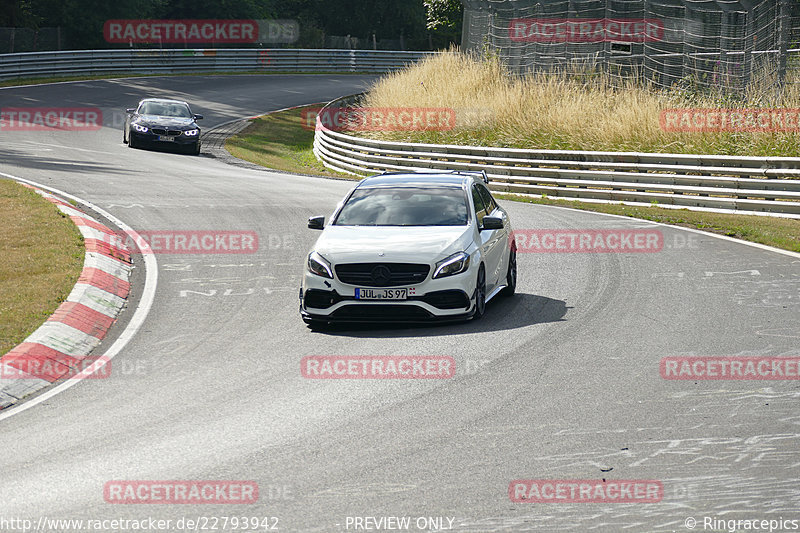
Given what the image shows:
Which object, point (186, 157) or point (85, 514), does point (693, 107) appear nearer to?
point (186, 157)

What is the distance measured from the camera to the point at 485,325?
37.4 feet

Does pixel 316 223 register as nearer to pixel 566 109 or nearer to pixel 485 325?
pixel 485 325

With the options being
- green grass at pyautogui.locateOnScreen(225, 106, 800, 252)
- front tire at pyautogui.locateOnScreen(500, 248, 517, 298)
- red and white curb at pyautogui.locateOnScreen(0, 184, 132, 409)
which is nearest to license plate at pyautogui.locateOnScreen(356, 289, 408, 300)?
front tire at pyautogui.locateOnScreen(500, 248, 517, 298)

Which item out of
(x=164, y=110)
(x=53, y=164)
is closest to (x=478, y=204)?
(x=53, y=164)

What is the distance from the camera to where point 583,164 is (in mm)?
23938

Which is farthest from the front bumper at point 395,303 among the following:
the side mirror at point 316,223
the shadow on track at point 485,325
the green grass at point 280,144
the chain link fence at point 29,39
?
the chain link fence at point 29,39

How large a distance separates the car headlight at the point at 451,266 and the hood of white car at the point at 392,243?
0.22 ft

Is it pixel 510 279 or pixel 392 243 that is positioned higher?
pixel 392 243

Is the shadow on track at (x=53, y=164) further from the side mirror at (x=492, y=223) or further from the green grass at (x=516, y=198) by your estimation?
the side mirror at (x=492, y=223)

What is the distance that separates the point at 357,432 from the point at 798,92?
61.6 ft

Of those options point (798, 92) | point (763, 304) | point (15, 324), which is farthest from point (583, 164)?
point (15, 324)

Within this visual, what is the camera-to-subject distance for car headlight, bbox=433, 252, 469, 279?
11.1 m

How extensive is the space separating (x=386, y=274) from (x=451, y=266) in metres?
0.69

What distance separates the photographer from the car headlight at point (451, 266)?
11.1m
